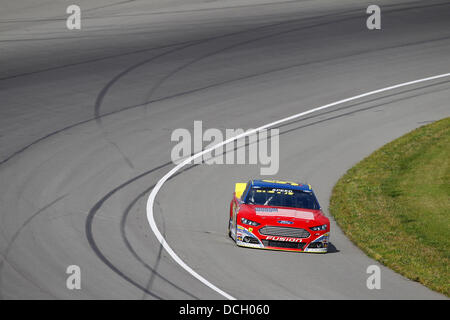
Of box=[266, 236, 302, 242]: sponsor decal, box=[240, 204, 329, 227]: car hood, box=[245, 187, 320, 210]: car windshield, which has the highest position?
box=[245, 187, 320, 210]: car windshield

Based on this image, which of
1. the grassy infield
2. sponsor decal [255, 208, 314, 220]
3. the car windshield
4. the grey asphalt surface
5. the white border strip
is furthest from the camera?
the car windshield

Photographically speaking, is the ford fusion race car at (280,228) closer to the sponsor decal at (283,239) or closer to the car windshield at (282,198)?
the sponsor decal at (283,239)

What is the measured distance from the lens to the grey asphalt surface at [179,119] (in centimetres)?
1342

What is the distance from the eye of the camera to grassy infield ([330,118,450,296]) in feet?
51.3

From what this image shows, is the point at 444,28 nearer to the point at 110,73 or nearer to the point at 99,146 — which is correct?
the point at 110,73

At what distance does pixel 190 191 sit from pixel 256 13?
1826cm

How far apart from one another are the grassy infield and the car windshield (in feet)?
5.22

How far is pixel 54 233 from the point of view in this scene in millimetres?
15039

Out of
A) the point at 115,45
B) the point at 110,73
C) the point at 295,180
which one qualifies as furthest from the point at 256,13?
the point at 295,180

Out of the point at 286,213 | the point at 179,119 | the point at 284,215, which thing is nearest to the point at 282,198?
the point at 286,213

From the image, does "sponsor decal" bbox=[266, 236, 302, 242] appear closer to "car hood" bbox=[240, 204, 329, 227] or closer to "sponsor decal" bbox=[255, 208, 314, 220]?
"car hood" bbox=[240, 204, 329, 227]

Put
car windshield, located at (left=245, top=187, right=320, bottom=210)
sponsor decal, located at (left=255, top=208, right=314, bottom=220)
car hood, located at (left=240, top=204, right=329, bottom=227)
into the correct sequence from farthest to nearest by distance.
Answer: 1. car windshield, located at (left=245, top=187, right=320, bottom=210)
2. sponsor decal, located at (left=255, top=208, right=314, bottom=220)
3. car hood, located at (left=240, top=204, right=329, bottom=227)

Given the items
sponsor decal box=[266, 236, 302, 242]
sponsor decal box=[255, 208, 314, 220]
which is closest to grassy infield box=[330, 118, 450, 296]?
sponsor decal box=[255, 208, 314, 220]

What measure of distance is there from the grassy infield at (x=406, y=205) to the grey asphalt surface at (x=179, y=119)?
0.57 m
